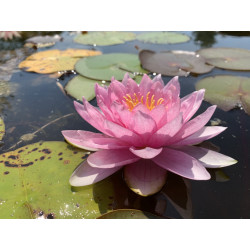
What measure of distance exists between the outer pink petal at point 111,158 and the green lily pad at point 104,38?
2456mm

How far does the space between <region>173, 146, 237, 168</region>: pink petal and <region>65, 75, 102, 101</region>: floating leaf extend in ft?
3.21

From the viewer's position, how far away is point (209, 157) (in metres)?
1.25

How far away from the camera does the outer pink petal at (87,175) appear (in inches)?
45.5

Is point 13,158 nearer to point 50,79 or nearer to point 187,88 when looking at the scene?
point 50,79

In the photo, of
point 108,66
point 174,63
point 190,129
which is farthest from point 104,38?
point 190,129

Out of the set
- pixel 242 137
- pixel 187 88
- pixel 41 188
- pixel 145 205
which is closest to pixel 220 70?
pixel 187 88

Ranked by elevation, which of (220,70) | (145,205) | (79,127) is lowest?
(145,205)

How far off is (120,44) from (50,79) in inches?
52.6

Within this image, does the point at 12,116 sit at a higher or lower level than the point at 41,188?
higher

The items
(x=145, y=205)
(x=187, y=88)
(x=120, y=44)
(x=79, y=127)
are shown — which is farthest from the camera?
(x=120, y=44)

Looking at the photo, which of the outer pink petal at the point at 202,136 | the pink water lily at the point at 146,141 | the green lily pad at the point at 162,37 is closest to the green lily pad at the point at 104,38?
the green lily pad at the point at 162,37

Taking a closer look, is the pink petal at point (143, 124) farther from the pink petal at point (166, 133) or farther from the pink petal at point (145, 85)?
the pink petal at point (145, 85)

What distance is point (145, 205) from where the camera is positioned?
1.11 meters

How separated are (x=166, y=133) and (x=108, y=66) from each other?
1.56m
